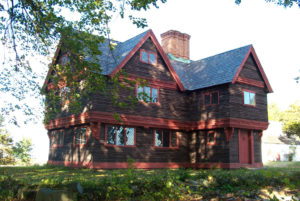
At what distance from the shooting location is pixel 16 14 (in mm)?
12094

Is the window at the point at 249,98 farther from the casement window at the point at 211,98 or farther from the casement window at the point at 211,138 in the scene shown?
the casement window at the point at 211,138

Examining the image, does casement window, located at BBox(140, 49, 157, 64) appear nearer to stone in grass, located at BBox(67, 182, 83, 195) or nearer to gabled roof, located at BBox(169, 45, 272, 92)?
gabled roof, located at BBox(169, 45, 272, 92)

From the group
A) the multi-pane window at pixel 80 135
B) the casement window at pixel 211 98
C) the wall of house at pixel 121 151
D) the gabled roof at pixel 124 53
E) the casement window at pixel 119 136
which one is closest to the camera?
the wall of house at pixel 121 151

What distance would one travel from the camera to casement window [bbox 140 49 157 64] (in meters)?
24.4

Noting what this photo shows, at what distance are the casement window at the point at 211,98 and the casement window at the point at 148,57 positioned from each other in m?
4.98

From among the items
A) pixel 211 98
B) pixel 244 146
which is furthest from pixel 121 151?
pixel 244 146

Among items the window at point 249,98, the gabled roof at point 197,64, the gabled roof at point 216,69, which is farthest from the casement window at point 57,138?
the window at point 249,98

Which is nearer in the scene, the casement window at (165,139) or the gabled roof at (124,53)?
the gabled roof at (124,53)

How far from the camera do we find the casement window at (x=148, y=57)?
2438cm

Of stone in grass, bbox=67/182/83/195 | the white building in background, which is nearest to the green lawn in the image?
stone in grass, bbox=67/182/83/195

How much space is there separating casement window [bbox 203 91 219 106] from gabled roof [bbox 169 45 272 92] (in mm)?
716

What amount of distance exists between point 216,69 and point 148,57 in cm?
606

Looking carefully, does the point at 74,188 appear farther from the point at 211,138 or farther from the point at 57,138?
→ the point at 57,138

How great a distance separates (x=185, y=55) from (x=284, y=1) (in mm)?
18900
